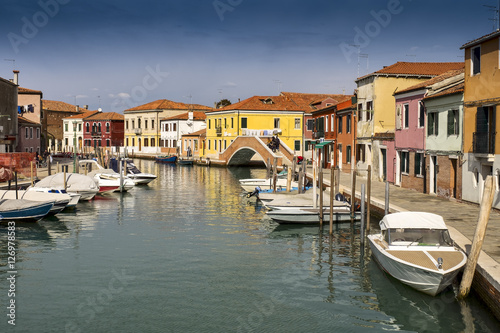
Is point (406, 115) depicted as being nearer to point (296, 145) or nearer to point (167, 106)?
point (296, 145)

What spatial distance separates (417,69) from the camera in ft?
116

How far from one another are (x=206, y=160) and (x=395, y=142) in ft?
127

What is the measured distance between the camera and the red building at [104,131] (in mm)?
98312

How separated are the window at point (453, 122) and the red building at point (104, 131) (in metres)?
79.9

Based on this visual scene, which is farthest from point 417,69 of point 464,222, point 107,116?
point 107,116

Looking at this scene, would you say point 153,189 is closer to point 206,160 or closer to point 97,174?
point 97,174

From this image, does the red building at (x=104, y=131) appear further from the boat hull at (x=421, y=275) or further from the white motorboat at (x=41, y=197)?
the boat hull at (x=421, y=275)

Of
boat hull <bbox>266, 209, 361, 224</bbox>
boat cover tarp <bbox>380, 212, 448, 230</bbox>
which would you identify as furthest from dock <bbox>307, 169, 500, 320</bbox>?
boat hull <bbox>266, 209, 361, 224</bbox>

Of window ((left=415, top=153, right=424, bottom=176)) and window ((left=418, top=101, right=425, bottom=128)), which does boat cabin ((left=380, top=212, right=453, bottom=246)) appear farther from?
window ((left=418, top=101, right=425, bottom=128))

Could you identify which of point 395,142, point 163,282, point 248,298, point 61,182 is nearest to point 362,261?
point 248,298

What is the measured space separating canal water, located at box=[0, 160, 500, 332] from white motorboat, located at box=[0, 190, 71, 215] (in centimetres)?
70

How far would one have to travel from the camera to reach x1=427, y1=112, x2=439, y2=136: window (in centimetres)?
2664

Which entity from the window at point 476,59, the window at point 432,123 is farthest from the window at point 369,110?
the window at point 476,59

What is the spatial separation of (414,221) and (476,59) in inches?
411
